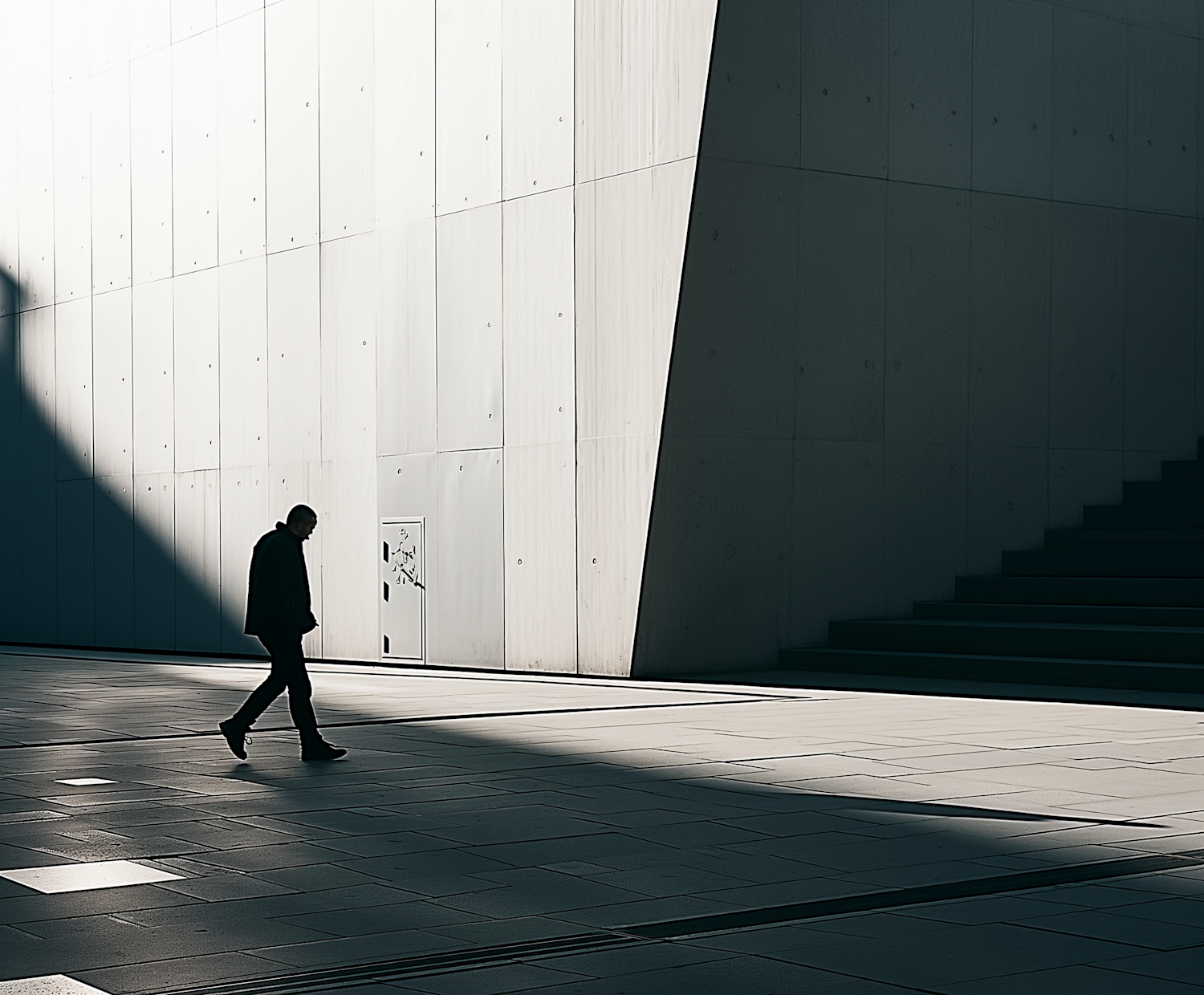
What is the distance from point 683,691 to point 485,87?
798cm

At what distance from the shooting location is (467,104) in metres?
21.0

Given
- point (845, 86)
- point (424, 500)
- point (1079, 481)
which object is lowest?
point (424, 500)

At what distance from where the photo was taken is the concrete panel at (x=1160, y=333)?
73.2ft

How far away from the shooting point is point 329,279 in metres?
23.3

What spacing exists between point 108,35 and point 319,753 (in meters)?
19.5

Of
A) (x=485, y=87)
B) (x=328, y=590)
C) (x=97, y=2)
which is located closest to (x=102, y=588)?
(x=328, y=590)

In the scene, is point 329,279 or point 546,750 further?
point 329,279

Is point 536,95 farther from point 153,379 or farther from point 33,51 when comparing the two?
point 33,51

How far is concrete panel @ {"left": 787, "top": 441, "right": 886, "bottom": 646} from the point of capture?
19.3m

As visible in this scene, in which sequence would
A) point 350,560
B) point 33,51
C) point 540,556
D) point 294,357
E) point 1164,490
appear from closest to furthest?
point 540,556 < point 1164,490 < point 350,560 < point 294,357 < point 33,51

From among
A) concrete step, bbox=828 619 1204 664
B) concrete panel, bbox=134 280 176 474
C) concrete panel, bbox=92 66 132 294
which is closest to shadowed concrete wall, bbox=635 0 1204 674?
concrete step, bbox=828 619 1204 664

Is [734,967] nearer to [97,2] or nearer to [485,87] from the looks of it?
[485,87]

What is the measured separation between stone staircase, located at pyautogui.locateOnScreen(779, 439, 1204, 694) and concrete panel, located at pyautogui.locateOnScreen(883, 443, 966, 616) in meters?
0.25

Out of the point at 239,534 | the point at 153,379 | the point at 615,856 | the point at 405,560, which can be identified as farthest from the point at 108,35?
the point at 615,856
